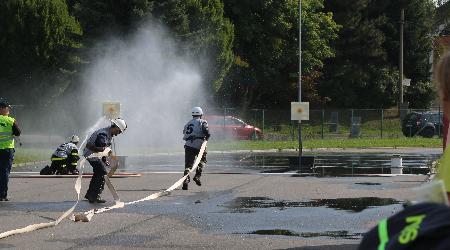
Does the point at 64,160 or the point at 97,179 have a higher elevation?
the point at 64,160

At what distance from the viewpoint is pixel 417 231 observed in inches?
69.1

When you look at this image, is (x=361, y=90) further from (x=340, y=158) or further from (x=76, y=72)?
(x=340, y=158)

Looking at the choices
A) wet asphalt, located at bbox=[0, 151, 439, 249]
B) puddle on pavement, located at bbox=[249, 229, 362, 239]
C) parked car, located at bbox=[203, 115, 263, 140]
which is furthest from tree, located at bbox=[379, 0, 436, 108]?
puddle on pavement, located at bbox=[249, 229, 362, 239]

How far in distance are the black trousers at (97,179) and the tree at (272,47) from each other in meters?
41.2

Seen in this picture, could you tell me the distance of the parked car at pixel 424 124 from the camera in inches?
1845

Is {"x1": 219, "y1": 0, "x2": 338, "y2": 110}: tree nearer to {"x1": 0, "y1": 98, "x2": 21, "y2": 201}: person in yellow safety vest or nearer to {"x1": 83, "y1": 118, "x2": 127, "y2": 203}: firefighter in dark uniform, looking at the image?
{"x1": 0, "y1": 98, "x2": 21, "y2": 201}: person in yellow safety vest

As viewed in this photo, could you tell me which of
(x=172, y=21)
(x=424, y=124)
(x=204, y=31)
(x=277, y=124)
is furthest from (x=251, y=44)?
(x=424, y=124)

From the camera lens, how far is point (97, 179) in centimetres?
1448

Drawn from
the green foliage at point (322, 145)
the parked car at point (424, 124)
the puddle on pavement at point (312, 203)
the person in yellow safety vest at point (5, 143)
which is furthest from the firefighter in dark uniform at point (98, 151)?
the parked car at point (424, 124)

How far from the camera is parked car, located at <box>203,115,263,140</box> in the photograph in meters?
44.0

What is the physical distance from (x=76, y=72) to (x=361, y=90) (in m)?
23.1

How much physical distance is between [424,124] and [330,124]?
6707 mm

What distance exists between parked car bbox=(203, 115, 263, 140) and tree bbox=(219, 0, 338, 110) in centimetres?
1100

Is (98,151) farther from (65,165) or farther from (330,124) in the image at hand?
(330,124)
